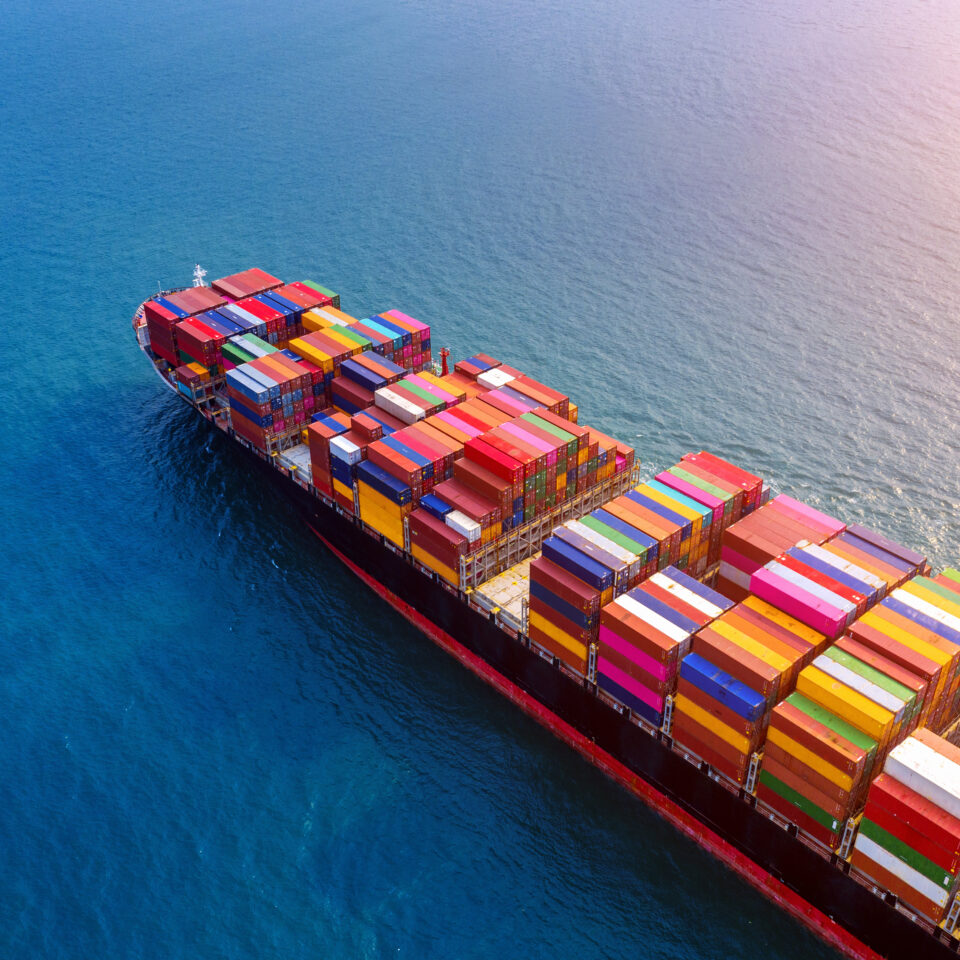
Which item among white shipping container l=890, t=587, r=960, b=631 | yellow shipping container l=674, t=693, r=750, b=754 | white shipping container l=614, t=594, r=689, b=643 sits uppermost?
white shipping container l=890, t=587, r=960, b=631

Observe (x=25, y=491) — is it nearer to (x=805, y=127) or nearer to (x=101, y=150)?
(x=101, y=150)

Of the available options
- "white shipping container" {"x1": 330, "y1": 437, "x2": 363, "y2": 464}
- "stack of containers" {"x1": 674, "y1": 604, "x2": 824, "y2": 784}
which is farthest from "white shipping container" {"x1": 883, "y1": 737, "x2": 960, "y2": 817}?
"white shipping container" {"x1": 330, "y1": 437, "x2": 363, "y2": 464}

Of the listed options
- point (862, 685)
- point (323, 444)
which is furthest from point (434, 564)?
point (862, 685)

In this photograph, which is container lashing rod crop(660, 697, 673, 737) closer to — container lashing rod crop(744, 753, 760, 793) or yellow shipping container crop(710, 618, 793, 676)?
container lashing rod crop(744, 753, 760, 793)

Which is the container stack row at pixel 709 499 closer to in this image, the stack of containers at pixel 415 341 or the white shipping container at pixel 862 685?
the white shipping container at pixel 862 685

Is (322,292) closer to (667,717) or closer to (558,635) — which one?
(558,635)

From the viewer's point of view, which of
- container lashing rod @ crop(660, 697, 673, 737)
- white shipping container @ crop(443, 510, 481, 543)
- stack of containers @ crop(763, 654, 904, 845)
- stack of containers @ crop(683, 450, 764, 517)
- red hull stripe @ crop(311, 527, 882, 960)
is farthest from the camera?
stack of containers @ crop(683, 450, 764, 517)

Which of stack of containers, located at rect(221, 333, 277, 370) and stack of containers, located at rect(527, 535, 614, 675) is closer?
stack of containers, located at rect(527, 535, 614, 675)
